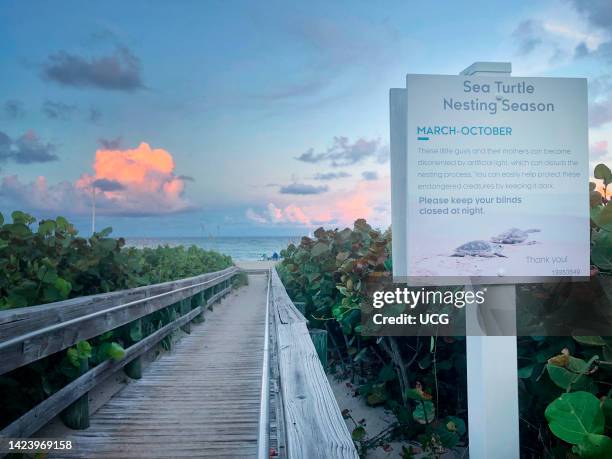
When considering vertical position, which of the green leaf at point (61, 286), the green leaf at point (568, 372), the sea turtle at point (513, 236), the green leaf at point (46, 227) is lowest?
the green leaf at point (568, 372)

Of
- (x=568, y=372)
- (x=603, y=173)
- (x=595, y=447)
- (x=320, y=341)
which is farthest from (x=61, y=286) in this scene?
(x=603, y=173)

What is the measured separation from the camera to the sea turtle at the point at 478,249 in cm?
182

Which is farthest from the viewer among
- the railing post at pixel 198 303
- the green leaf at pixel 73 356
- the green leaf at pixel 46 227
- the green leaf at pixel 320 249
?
the railing post at pixel 198 303

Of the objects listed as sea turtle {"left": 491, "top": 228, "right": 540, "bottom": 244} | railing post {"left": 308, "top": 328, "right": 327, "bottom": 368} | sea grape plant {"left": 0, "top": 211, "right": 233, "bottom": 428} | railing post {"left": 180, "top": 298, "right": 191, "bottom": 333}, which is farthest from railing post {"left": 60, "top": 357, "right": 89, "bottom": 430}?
railing post {"left": 180, "top": 298, "right": 191, "bottom": 333}

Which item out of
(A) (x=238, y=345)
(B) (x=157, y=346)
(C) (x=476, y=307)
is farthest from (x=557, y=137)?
(A) (x=238, y=345)

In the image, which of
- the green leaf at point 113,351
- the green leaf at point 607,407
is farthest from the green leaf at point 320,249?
the green leaf at point 607,407

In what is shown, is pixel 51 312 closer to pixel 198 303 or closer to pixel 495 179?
pixel 495 179

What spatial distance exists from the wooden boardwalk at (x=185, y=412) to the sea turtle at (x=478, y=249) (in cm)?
173

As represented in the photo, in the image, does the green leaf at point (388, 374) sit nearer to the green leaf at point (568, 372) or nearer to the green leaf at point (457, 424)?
the green leaf at point (457, 424)

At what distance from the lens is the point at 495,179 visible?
1.82 metres

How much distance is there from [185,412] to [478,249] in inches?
97.4

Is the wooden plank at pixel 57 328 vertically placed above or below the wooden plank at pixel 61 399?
above

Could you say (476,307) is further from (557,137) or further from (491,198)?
(557,137)

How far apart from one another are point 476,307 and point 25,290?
254 cm
